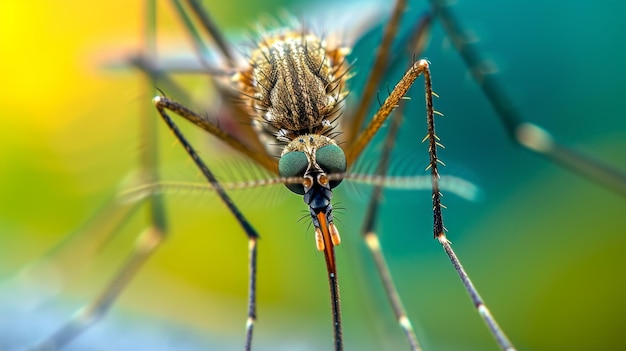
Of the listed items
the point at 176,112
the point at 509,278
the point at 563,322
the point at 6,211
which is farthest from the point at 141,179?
the point at 563,322

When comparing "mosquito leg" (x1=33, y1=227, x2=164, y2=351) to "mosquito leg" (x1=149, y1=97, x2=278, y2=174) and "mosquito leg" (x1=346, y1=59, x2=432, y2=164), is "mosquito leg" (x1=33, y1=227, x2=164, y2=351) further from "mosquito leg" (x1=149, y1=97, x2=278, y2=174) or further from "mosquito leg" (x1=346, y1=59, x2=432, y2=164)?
"mosquito leg" (x1=346, y1=59, x2=432, y2=164)

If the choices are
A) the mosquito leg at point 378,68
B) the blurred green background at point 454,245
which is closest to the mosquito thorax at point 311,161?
the blurred green background at point 454,245

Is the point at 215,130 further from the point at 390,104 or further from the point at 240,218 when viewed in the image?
the point at 390,104

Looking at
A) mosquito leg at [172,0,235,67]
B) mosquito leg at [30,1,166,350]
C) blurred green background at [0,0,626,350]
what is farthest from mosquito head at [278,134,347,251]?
mosquito leg at [30,1,166,350]

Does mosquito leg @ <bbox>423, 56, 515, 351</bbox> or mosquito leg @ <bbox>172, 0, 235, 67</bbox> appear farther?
mosquito leg @ <bbox>172, 0, 235, 67</bbox>

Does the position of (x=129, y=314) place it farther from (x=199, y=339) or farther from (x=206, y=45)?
(x=206, y=45)

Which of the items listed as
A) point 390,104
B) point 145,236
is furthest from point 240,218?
point 145,236

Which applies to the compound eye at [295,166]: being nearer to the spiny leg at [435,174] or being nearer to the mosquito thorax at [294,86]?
the mosquito thorax at [294,86]
